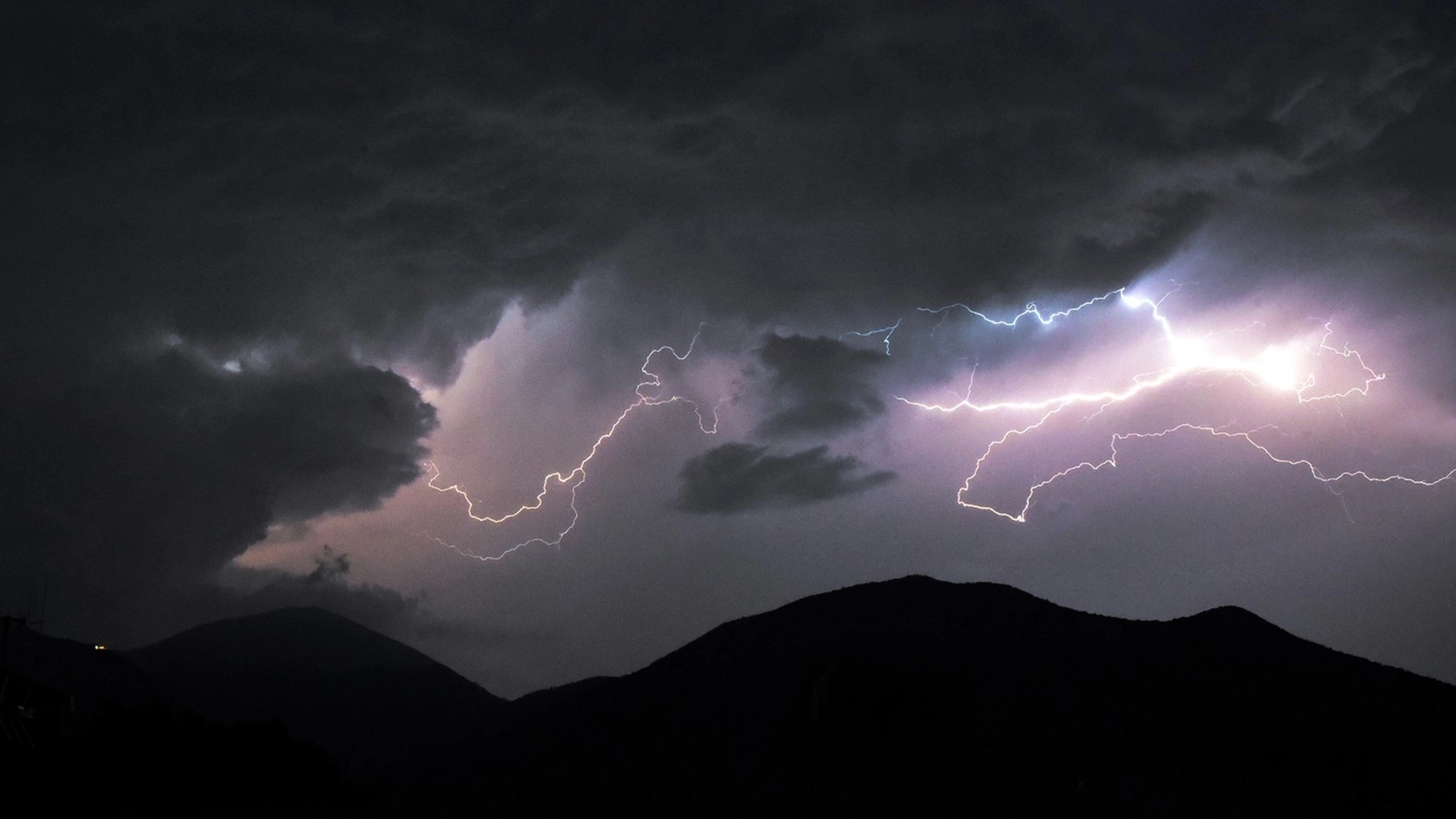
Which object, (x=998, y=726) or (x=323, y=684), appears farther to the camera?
(x=323, y=684)

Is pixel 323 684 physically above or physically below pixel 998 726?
above

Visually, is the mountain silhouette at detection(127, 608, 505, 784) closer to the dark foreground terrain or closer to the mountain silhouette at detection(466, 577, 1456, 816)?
the dark foreground terrain

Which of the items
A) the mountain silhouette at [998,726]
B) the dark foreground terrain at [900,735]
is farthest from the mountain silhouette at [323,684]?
the mountain silhouette at [998,726]

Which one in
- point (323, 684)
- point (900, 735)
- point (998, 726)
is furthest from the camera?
point (323, 684)

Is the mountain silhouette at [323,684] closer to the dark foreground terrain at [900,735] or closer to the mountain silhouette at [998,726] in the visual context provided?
the dark foreground terrain at [900,735]

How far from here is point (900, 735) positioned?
3956cm

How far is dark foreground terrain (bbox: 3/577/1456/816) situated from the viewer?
110 feet

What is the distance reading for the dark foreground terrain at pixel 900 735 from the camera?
110 feet

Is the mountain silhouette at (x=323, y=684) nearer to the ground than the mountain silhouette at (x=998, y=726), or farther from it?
farther from it

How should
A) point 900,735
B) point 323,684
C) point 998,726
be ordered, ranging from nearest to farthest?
1. point 900,735
2. point 998,726
3. point 323,684

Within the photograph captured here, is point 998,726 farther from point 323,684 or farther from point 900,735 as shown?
point 323,684

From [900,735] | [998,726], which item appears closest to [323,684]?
[900,735]

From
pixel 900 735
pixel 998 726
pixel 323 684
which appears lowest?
pixel 900 735

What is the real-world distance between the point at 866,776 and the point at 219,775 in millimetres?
21820
